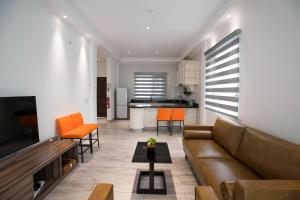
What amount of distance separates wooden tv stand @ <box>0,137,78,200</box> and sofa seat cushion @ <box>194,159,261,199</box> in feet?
6.33

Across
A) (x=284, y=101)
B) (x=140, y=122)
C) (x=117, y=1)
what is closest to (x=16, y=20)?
(x=117, y=1)

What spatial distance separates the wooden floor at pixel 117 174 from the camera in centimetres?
249

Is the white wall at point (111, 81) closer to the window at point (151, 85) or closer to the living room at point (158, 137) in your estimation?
the window at point (151, 85)

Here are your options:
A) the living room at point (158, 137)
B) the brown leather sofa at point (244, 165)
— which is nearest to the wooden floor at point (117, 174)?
the living room at point (158, 137)

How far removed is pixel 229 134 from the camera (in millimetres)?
2869

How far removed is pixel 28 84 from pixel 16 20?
34.8 inches

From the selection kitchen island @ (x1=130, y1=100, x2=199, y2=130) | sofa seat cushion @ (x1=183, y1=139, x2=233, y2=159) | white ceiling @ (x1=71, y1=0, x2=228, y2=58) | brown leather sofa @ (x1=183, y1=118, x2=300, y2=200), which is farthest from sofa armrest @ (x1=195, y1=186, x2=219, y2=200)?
kitchen island @ (x1=130, y1=100, x2=199, y2=130)

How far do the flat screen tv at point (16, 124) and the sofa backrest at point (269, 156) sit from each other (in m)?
2.84

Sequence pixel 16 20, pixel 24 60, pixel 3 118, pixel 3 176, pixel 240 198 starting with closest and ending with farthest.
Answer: pixel 240 198
pixel 3 176
pixel 3 118
pixel 16 20
pixel 24 60

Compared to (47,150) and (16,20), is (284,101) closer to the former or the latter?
(47,150)

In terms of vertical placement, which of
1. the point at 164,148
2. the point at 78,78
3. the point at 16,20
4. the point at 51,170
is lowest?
the point at 51,170

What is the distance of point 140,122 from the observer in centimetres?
622

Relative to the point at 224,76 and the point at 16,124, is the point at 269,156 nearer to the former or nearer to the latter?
the point at 224,76

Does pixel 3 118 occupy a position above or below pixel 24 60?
→ below
